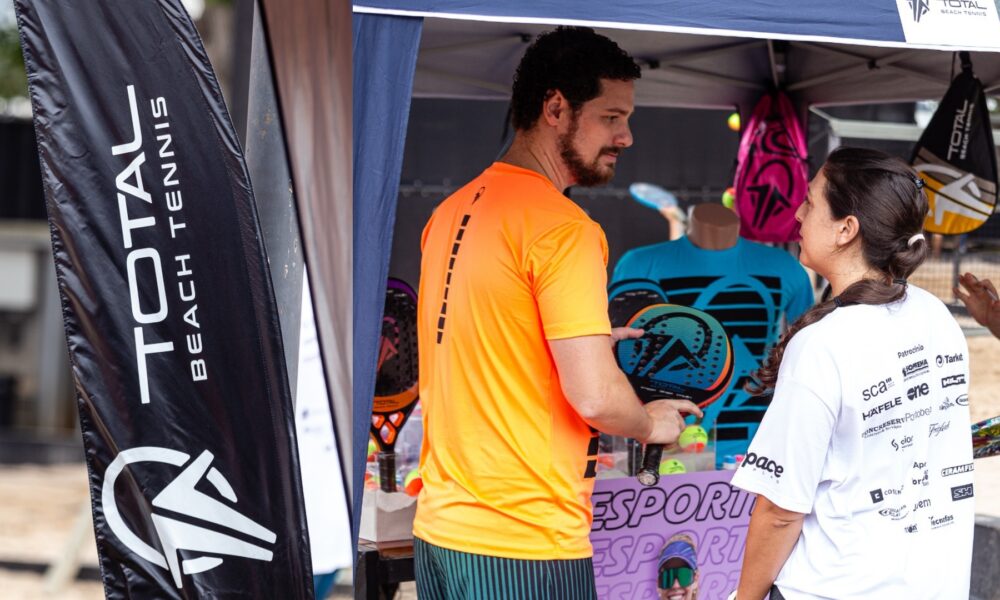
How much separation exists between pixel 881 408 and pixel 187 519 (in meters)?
1.29

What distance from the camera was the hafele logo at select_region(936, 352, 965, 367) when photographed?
5.61ft

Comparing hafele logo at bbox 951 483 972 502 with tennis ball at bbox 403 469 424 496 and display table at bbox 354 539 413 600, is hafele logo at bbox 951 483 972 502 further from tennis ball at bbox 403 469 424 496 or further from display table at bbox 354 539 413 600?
display table at bbox 354 539 413 600

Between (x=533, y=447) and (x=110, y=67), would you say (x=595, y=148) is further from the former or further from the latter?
(x=110, y=67)

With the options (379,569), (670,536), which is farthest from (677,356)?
(379,569)

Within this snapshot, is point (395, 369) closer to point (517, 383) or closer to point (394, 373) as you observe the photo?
point (394, 373)

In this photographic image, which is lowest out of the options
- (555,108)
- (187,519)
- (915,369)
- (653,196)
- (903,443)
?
(187,519)

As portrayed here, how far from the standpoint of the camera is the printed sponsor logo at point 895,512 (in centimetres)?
165

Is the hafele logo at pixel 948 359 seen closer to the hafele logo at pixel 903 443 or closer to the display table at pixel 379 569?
the hafele logo at pixel 903 443

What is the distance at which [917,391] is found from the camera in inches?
66.0

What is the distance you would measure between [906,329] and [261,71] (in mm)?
1896

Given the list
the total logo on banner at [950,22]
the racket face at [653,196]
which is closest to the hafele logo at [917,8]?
the total logo on banner at [950,22]

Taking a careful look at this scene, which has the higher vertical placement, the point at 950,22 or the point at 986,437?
the point at 950,22

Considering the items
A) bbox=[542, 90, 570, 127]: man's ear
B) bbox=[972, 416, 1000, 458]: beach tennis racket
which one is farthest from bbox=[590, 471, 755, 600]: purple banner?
bbox=[542, 90, 570, 127]: man's ear

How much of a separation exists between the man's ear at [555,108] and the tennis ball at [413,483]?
0.80 meters
